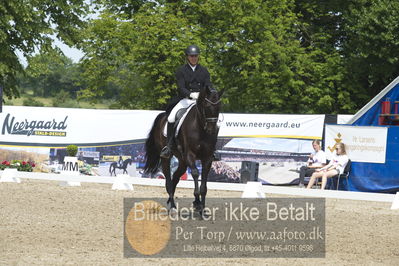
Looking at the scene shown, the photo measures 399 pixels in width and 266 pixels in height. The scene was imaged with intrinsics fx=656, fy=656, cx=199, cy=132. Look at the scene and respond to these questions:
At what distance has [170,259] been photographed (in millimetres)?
6992

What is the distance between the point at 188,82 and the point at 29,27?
20.9m

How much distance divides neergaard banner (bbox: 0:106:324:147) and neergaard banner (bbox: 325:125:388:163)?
6.94 feet

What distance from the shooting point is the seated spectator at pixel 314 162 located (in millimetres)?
17203

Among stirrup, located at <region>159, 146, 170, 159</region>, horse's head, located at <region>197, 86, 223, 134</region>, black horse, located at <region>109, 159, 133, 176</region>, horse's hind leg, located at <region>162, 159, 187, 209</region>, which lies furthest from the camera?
black horse, located at <region>109, 159, 133, 176</region>

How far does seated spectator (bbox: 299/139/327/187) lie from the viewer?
56.4 feet

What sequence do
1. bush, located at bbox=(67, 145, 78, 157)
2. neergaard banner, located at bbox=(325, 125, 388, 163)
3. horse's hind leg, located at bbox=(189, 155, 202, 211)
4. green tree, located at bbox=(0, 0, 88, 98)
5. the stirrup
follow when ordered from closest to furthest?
horse's hind leg, located at bbox=(189, 155, 202, 211)
the stirrup
neergaard banner, located at bbox=(325, 125, 388, 163)
bush, located at bbox=(67, 145, 78, 157)
green tree, located at bbox=(0, 0, 88, 98)

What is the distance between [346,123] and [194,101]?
7.86 m

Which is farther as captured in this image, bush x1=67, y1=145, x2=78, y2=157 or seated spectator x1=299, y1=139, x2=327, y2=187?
bush x1=67, y1=145, x2=78, y2=157

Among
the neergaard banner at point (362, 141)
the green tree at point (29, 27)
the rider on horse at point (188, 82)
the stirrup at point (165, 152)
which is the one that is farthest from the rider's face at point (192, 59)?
the green tree at point (29, 27)

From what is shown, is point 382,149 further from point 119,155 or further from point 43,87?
point 43,87

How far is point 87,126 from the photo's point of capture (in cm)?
2117

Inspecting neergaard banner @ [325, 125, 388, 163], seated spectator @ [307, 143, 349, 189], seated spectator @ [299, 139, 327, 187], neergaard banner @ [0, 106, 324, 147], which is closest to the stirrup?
seated spectator @ [307, 143, 349, 189]

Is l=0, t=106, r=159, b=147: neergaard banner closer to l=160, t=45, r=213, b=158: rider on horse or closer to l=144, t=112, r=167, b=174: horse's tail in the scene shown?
l=144, t=112, r=167, b=174: horse's tail

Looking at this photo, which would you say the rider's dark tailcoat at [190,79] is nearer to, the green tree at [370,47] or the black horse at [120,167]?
the black horse at [120,167]
